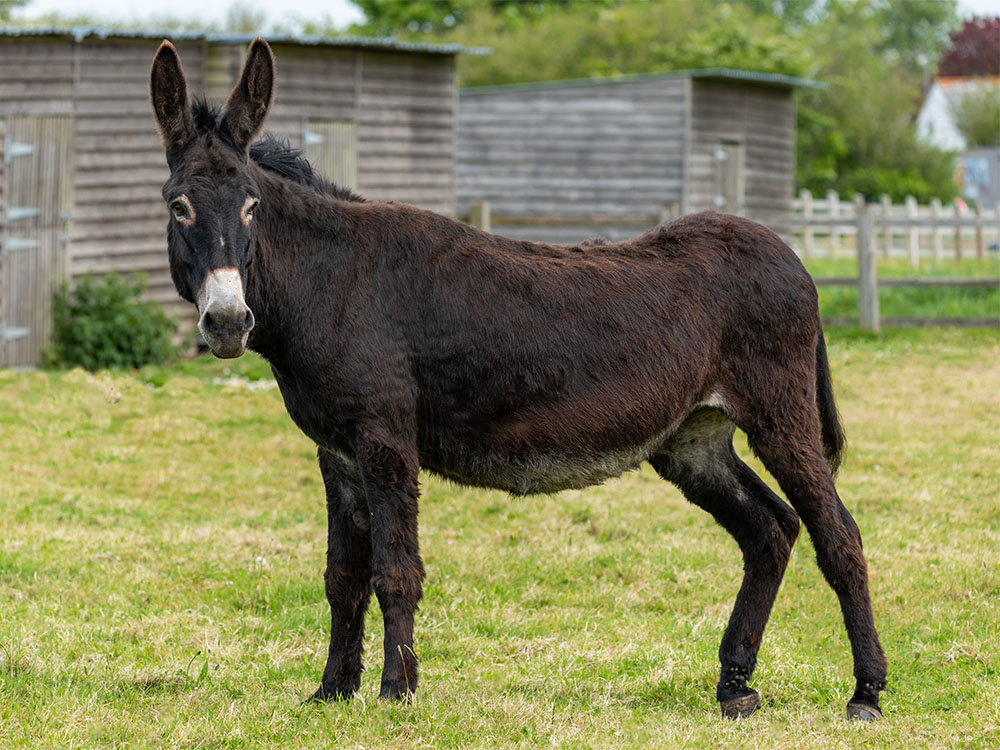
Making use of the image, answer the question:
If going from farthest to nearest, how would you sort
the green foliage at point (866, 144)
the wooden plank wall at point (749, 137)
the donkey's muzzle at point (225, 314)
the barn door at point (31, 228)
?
the green foliage at point (866, 144)
the wooden plank wall at point (749, 137)
the barn door at point (31, 228)
the donkey's muzzle at point (225, 314)

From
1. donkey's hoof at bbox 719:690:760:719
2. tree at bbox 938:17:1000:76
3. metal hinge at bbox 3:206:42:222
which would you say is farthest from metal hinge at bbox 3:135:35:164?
tree at bbox 938:17:1000:76

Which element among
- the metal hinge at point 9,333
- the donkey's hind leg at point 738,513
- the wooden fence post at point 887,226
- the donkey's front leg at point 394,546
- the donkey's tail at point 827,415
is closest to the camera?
the donkey's front leg at point 394,546

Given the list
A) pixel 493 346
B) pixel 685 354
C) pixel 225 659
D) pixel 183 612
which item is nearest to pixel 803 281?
pixel 685 354

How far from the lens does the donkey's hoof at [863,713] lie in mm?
5164

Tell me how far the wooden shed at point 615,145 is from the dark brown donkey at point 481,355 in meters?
18.9

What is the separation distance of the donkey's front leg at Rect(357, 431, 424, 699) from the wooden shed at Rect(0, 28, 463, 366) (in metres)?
11.4

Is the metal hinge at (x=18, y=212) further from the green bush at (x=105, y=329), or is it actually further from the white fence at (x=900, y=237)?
the white fence at (x=900, y=237)

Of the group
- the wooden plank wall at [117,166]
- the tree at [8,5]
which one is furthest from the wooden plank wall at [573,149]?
the tree at [8,5]

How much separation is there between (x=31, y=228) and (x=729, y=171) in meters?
15.0

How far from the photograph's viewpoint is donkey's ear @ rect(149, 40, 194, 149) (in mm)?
4801

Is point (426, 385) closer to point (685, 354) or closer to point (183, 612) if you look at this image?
point (685, 354)

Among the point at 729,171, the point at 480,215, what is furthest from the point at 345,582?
the point at 729,171

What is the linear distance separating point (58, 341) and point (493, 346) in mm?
11528

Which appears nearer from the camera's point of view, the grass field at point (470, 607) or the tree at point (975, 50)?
the grass field at point (470, 607)
